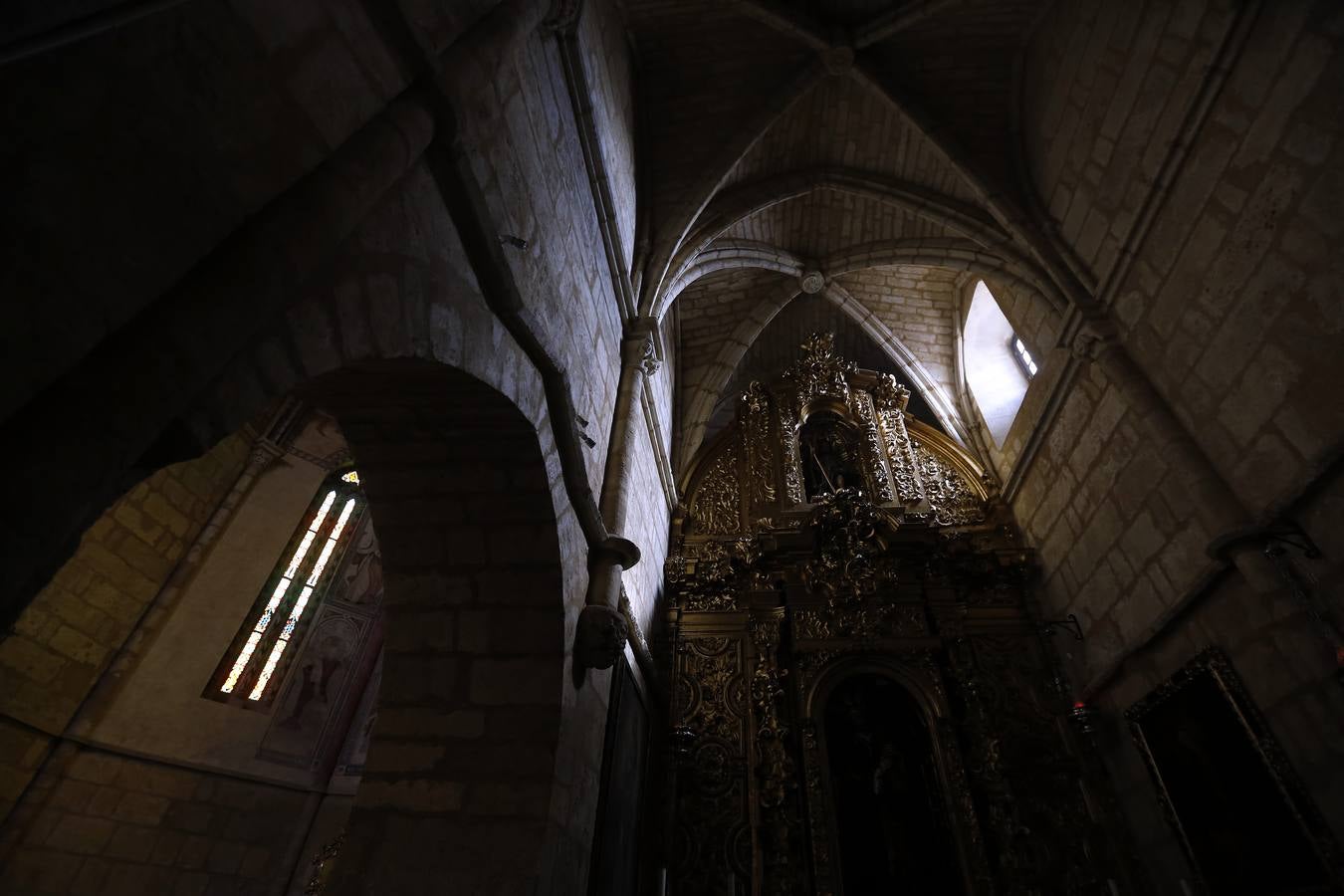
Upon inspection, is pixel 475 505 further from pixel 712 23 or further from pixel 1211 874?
pixel 712 23

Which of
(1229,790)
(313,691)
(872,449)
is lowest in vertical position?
(1229,790)

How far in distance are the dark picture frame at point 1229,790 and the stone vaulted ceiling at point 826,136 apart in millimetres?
4553

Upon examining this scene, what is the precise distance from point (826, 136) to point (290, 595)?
995cm

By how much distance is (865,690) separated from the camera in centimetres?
767

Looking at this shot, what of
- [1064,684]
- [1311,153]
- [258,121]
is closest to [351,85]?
[258,121]

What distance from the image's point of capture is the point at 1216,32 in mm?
4785

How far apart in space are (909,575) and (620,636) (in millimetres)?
5321

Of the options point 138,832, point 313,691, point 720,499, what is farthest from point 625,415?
point 138,832

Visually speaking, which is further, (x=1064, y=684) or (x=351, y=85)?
(x=1064, y=684)

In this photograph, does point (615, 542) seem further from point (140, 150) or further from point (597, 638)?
point (140, 150)

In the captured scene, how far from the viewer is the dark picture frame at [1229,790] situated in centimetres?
416

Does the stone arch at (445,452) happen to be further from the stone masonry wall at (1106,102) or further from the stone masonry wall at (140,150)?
the stone masonry wall at (1106,102)

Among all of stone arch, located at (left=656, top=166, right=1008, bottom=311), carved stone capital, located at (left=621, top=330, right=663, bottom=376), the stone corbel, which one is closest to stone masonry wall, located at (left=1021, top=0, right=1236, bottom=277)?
stone arch, located at (left=656, top=166, right=1008, bottom=311)

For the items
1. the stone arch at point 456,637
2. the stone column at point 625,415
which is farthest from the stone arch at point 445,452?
the stone column at point 625,415
